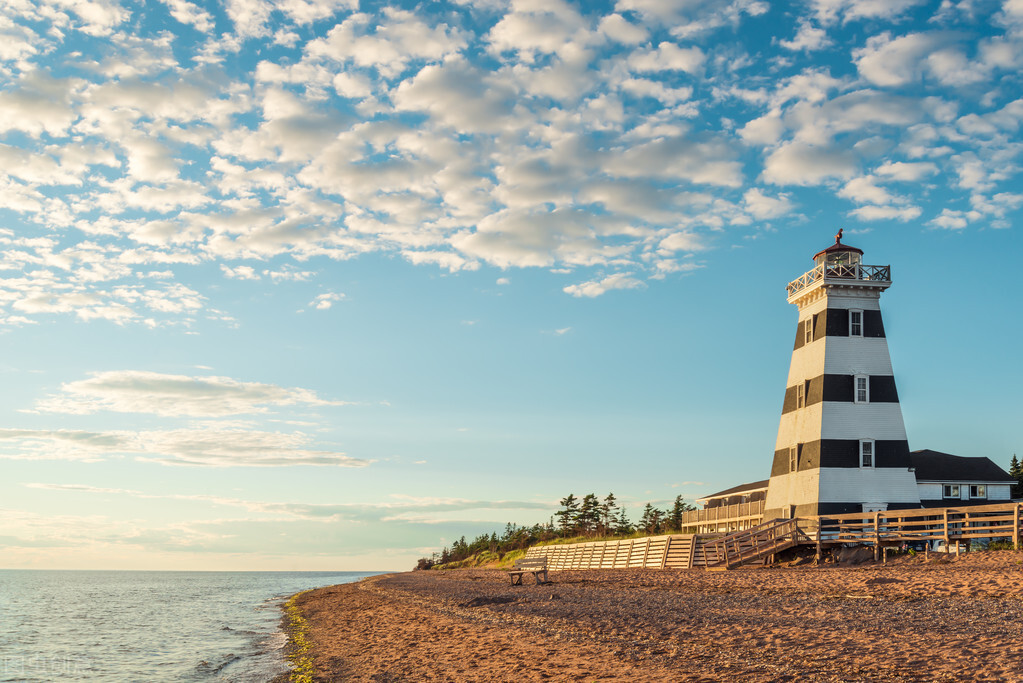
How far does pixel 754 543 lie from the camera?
3403 centimetres

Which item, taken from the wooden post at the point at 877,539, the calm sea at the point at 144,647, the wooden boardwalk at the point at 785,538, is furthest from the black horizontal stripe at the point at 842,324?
the calm sea at the point at 144,647

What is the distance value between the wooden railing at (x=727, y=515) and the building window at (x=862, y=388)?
935 centimetres

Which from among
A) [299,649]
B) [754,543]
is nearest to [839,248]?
[754,543]

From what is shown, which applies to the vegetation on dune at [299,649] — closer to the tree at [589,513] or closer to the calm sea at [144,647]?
the calm sea at [144,647]

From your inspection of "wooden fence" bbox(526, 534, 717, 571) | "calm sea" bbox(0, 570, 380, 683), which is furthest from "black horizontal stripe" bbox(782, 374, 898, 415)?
"calm sea" bbox(0, 570, 380, 683)

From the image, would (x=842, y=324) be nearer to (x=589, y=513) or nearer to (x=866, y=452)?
(x=866, y=452)

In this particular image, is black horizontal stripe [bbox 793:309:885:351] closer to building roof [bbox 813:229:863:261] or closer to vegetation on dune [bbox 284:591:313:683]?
building roof [bbox 813:229:863:261]

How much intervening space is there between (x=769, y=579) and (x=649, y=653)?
47.9ft

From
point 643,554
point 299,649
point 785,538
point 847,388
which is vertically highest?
point 847,388

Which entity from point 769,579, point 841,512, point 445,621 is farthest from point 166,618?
point 841,512

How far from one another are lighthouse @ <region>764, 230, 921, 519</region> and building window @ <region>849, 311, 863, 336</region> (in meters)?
0.05

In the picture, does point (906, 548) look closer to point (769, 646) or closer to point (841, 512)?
point (841, 512)

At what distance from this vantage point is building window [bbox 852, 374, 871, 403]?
3772 cm

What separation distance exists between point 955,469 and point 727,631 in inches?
1475
